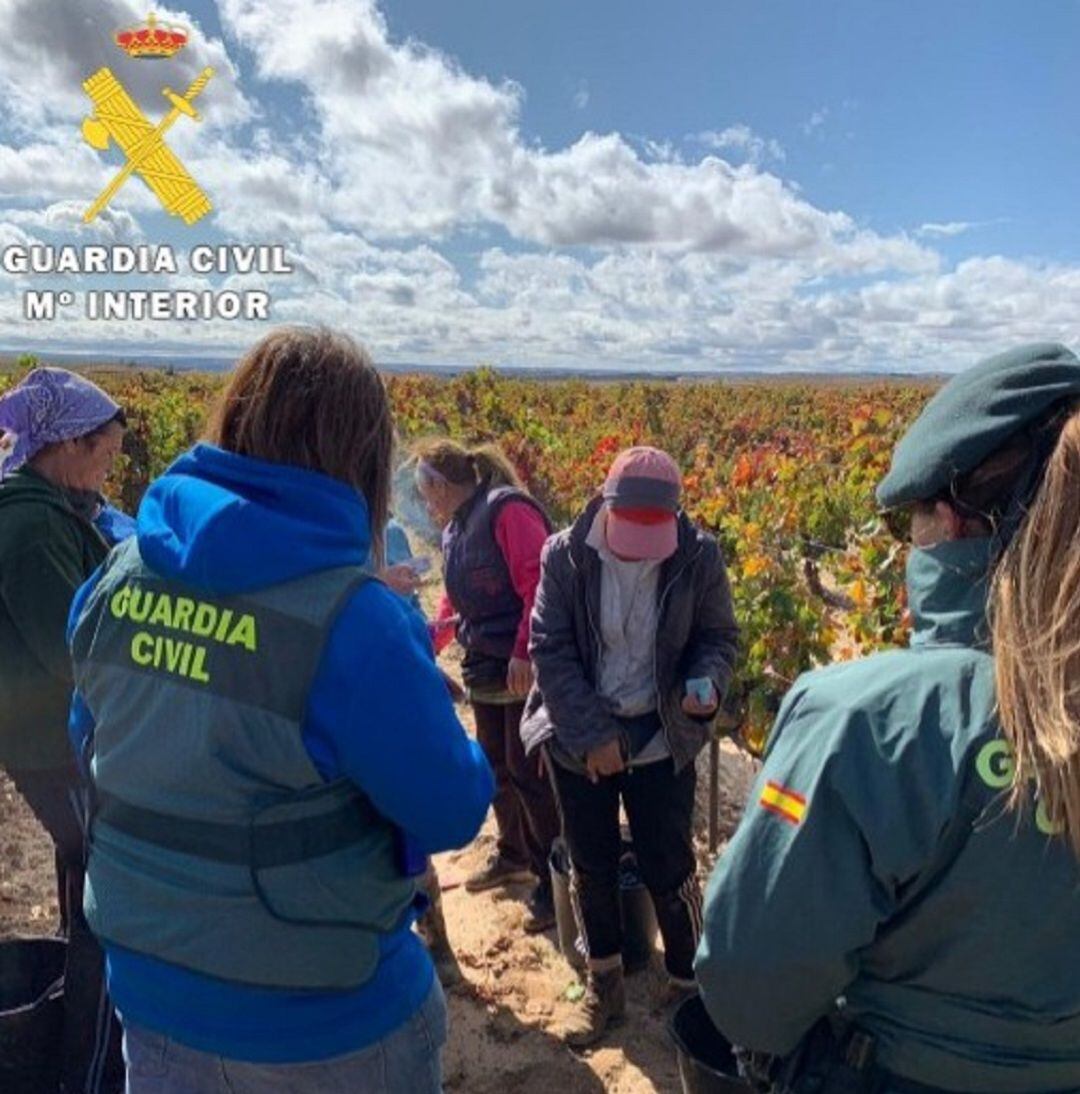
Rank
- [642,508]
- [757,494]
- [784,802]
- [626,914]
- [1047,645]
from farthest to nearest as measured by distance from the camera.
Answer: [757,494], [626,914], [642,508], [784,802], [1047,645]

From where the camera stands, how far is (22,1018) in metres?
2.51

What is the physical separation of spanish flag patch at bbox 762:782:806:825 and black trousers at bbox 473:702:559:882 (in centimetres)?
269

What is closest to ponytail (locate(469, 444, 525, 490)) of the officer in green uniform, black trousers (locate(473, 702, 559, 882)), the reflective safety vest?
A: black trousers (locate(473, 702, 559, 882))

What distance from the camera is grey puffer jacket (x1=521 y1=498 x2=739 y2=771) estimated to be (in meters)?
2.94

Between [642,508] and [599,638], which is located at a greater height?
[642,508]

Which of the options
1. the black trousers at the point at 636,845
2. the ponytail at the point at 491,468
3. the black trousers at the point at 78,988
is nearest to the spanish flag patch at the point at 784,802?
the black trousers at the point at 636,845

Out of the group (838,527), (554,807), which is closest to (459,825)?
(554,807)

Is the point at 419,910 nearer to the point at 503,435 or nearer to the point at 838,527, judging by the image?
the point at 838,527

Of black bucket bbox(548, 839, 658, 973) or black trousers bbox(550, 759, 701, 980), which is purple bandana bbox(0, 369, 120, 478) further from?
black bucket bbox(548, 839, 658, 973)

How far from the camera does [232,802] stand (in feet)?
4.63

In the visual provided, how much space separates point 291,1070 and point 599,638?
1676 millimetres

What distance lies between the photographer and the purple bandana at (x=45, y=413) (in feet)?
8.34

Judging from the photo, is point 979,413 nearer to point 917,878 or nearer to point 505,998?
point 917,878

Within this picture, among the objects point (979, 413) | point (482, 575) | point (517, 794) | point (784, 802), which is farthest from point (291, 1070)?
point (517, 794)
